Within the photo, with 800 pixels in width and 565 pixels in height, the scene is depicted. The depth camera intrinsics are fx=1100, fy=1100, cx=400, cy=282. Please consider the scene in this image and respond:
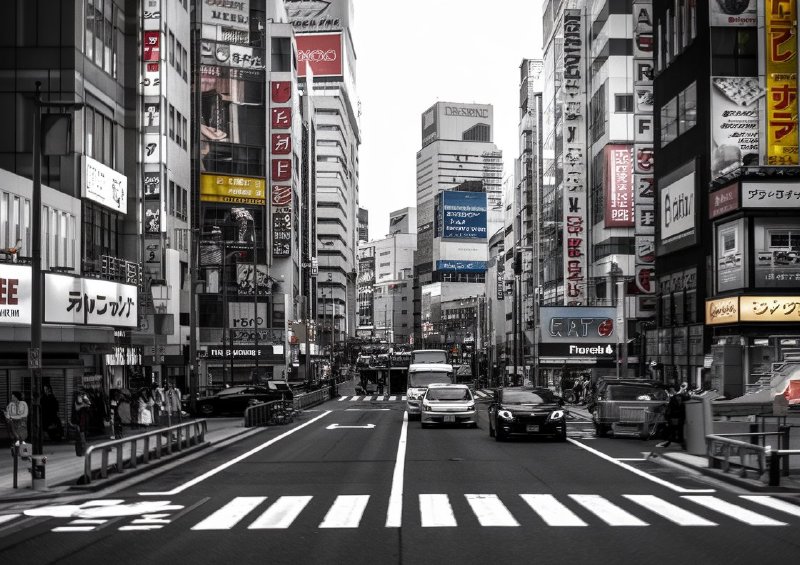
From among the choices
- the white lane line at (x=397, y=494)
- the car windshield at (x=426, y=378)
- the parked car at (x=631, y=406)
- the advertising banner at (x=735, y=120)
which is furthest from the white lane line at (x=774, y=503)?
the car windshield at (x=426, y=378)

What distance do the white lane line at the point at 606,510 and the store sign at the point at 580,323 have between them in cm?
4600

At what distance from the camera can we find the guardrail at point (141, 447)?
2142cm

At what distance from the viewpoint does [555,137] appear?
10000cm

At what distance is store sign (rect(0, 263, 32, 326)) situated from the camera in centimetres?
3158

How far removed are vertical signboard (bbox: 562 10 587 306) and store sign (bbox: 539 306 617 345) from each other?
19685mm

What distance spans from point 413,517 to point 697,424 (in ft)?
39.9

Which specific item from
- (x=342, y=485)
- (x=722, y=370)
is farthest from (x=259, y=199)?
(x=342, y=485)

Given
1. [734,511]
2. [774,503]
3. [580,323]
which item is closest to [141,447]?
[734,511]

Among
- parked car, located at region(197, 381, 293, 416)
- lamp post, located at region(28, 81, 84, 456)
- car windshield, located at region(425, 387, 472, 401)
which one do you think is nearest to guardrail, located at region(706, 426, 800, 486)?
lamp post, located at region(28, 81, 84, 456)

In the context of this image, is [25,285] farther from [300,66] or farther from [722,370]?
[300,66]

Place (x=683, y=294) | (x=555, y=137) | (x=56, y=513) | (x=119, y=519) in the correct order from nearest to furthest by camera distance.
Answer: (x=119, y=519) → (x=56, y=513) → (x=683, y=294) → (x=555, y=137)

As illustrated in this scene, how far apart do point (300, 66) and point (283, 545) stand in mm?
137541

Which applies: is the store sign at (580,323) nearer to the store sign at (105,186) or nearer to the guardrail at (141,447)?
the store sign at (105,186)

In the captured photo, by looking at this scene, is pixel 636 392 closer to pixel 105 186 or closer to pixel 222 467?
pixel 222 467
